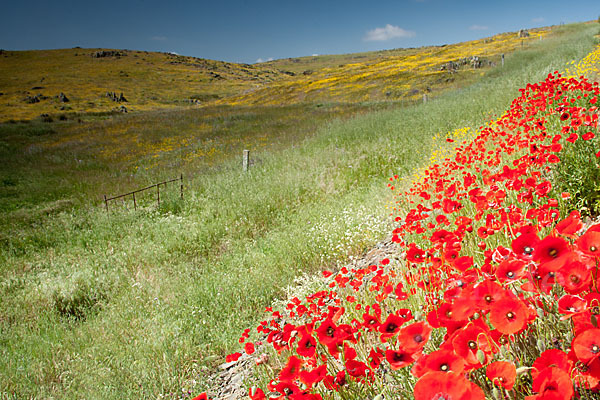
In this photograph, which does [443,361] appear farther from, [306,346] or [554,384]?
[306,346]

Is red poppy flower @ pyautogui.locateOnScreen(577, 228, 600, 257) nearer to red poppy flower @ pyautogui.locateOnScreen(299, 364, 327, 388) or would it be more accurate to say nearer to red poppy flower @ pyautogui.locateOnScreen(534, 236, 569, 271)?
red poppy flower @ pyautogui.locateOnScreen(534, 236, 569, 271)

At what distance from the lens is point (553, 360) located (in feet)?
2.82

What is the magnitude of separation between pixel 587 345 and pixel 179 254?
6151mm

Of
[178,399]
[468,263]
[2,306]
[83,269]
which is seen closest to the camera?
[468,263]

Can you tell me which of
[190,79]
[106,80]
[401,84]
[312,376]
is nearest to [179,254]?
[312,376]

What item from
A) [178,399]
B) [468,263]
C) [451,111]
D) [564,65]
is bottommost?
[178,399]

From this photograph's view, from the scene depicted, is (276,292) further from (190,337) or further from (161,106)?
(161,106)

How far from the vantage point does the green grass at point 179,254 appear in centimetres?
347

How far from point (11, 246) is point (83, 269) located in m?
2.59

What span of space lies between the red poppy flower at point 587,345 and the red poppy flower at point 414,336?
14.8 inches

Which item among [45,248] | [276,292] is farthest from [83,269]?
[276,292]

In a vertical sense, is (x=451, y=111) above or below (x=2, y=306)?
above

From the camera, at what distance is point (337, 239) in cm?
507

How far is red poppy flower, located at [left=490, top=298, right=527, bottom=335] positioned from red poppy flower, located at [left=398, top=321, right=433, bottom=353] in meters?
0.22
